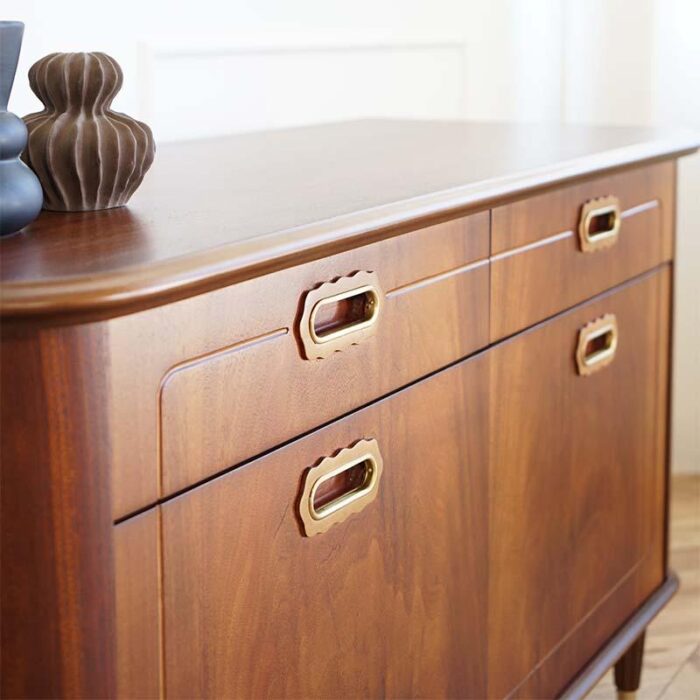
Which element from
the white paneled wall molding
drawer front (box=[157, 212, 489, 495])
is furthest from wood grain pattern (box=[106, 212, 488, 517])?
the white paneled wall molding

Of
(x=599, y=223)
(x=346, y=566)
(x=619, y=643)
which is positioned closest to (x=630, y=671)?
(x=619, y=643)

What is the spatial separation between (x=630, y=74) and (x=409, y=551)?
5.12 feet

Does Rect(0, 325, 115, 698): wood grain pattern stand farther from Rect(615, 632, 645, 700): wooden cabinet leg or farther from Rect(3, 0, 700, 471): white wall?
Rect(615, 632, 645, 700): wooden cabinet leg

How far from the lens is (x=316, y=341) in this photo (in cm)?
95

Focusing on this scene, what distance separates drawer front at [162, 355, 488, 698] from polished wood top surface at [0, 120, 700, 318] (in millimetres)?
173

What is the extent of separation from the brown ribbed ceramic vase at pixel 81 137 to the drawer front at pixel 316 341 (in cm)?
17

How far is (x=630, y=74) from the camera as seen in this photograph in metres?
2.40

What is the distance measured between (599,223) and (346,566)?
62 cm

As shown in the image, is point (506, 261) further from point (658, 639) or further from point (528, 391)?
point (658, 639)

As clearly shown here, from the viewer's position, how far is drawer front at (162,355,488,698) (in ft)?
2.88

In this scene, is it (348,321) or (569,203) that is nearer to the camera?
(348,321)

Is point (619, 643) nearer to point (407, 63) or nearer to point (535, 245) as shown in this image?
point (535, 245)

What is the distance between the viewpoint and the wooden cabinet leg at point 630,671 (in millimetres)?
1729

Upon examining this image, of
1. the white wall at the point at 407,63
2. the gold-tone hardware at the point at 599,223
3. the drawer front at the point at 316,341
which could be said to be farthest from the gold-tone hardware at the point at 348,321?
the white wall at the point at 407,63
